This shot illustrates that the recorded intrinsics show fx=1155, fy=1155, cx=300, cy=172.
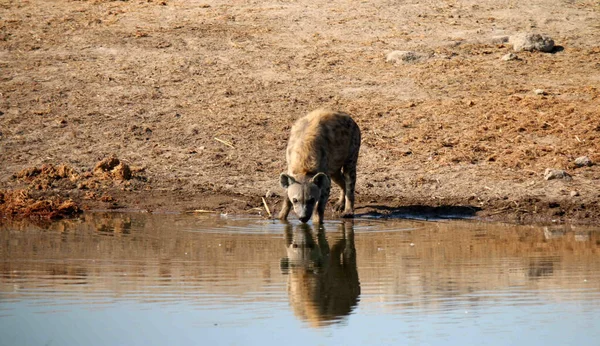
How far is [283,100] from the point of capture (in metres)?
14.8

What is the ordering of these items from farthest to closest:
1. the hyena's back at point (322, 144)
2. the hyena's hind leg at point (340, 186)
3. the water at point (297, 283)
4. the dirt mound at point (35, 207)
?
the hyena's hind leg at point (340, 186) → the dirt mound at point (35, 207) → the hyena's back at point (322, 144) → the water at point (297, 283)

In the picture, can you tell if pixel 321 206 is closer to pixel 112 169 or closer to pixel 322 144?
pixel 322 144

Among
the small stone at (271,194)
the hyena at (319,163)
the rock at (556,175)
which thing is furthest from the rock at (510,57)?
the small stone at (271,194)

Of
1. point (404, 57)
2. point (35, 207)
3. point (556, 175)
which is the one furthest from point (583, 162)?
point (35, 207)

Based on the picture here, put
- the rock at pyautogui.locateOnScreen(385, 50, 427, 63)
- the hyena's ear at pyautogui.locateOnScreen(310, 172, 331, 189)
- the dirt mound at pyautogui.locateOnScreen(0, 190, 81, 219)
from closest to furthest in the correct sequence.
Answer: the hyena's ear at pyautogui.locateOnScreen(310, 172, 331, 189), the dirt mound at pyautogui.locateOnScreen(0, 190, 81, 219), the rock at pyautogui.locateOnScreen(385, 50, 427, 63)

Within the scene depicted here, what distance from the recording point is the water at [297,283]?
6488mm

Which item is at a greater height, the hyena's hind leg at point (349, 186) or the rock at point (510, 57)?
the rock at point (510, 57)

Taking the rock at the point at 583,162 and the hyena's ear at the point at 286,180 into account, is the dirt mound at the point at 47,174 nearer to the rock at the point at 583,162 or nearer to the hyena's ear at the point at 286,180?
the hyena's ear at the point at 286,180

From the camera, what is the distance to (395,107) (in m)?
14.5

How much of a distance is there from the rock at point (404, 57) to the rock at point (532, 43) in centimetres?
133

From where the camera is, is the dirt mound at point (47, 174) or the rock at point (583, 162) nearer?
the rock at point (583, 162)

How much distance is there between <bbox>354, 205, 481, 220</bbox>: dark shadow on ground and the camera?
37.8 ft

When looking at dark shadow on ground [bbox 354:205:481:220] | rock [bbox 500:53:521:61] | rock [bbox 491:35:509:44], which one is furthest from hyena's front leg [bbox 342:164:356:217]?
rock [bbox 491:35:509:44]

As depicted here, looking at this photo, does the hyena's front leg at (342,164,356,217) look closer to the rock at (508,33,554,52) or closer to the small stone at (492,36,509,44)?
the rock at (508,33,554,52)
